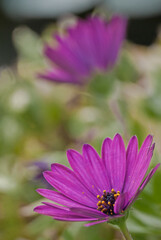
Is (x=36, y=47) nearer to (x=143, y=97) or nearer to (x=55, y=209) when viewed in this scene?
(x=143, y=97)

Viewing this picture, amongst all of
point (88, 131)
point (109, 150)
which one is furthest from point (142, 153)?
point (88, 131)

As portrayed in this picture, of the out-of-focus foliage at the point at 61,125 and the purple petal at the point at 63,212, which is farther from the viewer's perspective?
the out-of-focus foliage at the point at 61,125

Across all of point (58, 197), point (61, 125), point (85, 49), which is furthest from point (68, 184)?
point (61, 125)

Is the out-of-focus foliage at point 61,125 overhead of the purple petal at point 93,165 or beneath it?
overhead

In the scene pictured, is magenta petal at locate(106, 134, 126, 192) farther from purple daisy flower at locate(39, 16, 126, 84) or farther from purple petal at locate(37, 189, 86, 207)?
purple daisy flower at locate(39, 16, 126, 84)

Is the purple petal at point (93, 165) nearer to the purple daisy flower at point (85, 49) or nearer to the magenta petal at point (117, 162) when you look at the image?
the magenta petal at point (117, 162)

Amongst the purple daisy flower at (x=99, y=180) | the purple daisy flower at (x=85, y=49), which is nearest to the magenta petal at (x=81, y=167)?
the purple daisy flower at (x=99, y=180)

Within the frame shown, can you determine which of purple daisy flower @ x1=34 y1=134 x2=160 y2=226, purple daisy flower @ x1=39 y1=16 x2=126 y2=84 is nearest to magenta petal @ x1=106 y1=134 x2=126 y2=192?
purple daisy flower @ x1=34 y1=134 x2=160 y2=226
